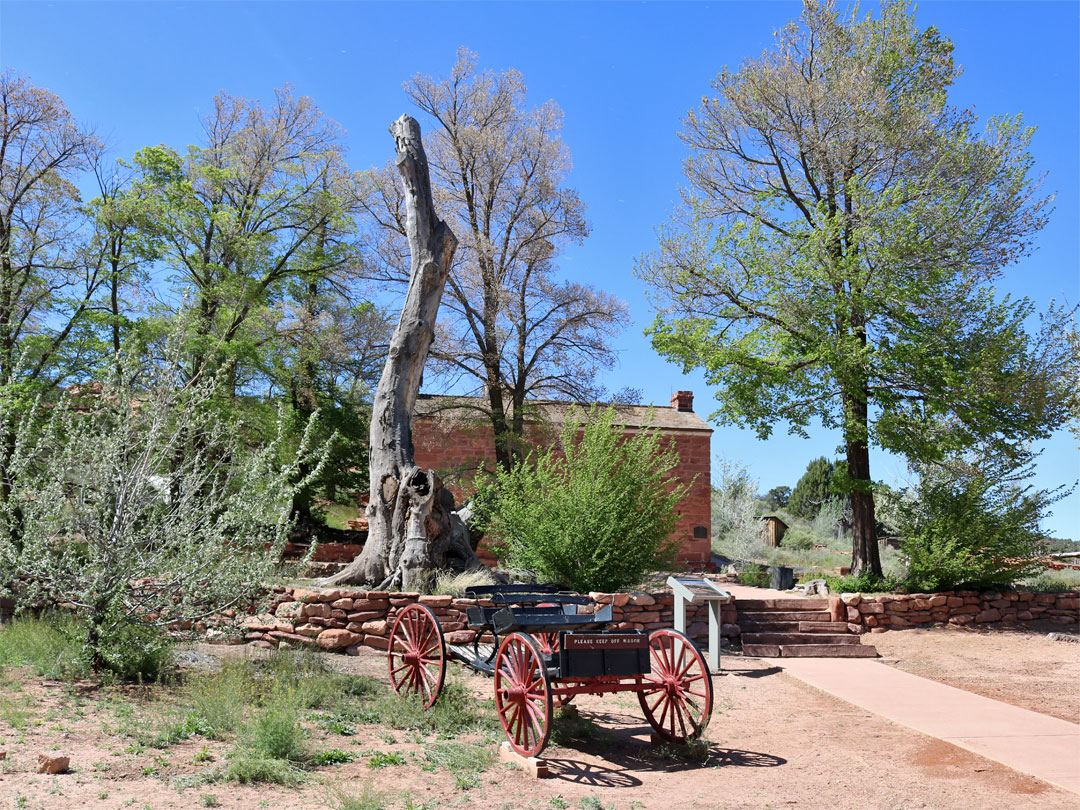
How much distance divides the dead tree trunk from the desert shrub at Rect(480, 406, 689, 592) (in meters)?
1.13

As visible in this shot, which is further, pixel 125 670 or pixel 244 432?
pixel 244 432

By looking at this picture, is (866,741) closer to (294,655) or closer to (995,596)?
(294,655)

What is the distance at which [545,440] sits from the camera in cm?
2008

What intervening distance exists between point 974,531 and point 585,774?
34.5ft

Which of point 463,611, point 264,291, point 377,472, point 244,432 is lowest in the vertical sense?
point 463,611

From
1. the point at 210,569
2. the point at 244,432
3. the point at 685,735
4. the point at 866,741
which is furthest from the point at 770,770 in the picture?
the point at 244,432

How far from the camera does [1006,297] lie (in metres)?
14.2

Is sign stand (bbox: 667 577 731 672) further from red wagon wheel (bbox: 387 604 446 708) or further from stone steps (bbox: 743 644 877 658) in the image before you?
red wagon wheel (bbox: 387 604 446 708)

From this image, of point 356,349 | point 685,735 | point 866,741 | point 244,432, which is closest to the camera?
point 685,735

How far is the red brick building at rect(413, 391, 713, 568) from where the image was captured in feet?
65.0

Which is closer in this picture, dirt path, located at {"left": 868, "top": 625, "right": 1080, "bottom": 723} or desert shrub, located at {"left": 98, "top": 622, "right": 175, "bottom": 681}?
desert shrub, located at {"left": 98, "top": 622, "right": 175, "bottom": 681}

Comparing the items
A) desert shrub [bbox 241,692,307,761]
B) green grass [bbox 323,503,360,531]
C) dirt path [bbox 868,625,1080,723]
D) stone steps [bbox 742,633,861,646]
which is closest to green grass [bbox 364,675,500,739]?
desert shrub [bbox 241,692,307,761]

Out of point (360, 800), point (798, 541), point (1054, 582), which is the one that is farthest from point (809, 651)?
point (798, 541)

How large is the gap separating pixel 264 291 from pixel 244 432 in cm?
346
